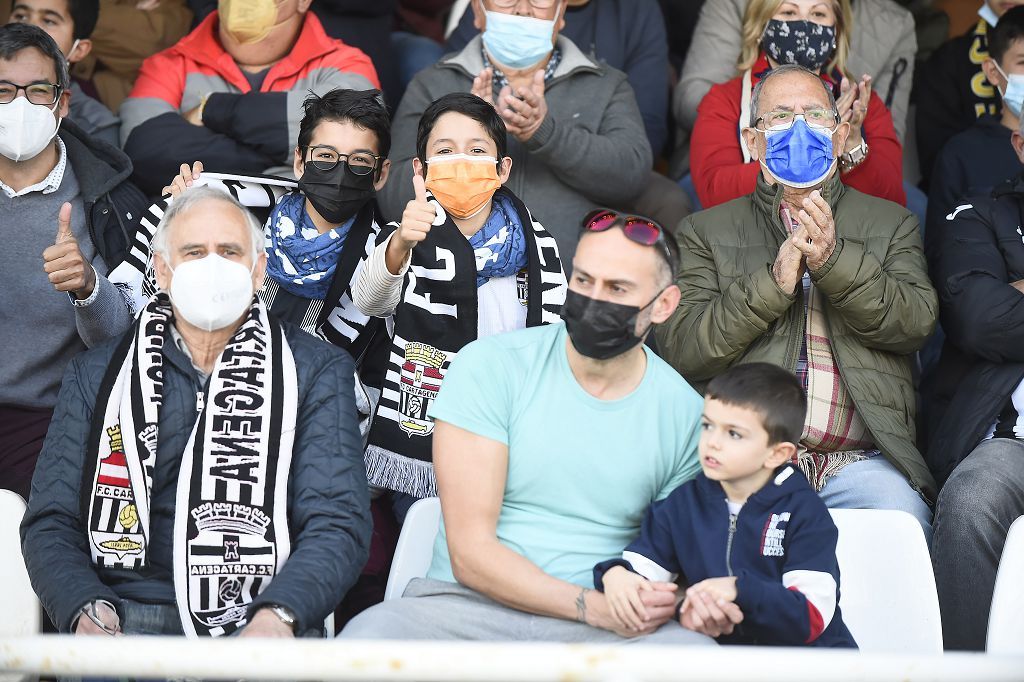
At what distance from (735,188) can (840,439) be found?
101 cm

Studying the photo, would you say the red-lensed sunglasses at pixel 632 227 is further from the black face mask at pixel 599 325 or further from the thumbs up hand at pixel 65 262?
the thumbs up hand at pixel 65 262

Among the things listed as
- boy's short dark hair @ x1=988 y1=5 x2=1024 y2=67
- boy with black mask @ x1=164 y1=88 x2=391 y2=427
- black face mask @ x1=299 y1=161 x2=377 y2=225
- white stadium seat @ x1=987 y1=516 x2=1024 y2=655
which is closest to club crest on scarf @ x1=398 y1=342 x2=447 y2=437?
boy with black mask @ x1=164 y1=88 x2=391 y2=427

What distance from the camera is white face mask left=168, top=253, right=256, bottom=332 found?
2.97 metres

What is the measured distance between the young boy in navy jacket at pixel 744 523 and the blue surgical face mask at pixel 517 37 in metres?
1.86

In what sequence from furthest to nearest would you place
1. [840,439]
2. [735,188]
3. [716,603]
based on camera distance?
[735,188] → [840,439] → [716,603]

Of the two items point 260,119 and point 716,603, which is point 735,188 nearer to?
point 260,119

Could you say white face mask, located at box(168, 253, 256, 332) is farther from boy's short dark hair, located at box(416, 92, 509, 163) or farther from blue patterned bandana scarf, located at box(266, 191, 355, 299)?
boy's short dark hair, located at box(416, 92, 509, 163)

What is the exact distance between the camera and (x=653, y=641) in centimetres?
258

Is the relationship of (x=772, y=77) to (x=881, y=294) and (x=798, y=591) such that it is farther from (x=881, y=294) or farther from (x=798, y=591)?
(x=798, y=591)

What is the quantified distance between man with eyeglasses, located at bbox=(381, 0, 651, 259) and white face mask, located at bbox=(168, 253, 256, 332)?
1064mm

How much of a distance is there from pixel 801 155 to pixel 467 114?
Result: 3.16 feet

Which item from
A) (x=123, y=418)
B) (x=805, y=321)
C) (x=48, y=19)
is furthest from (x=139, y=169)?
(x=805, y=321)

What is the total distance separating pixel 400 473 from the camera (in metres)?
3.46

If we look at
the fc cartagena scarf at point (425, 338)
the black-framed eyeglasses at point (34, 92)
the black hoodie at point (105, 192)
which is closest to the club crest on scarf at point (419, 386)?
the fc cartagena scarf at point (425, 338)
